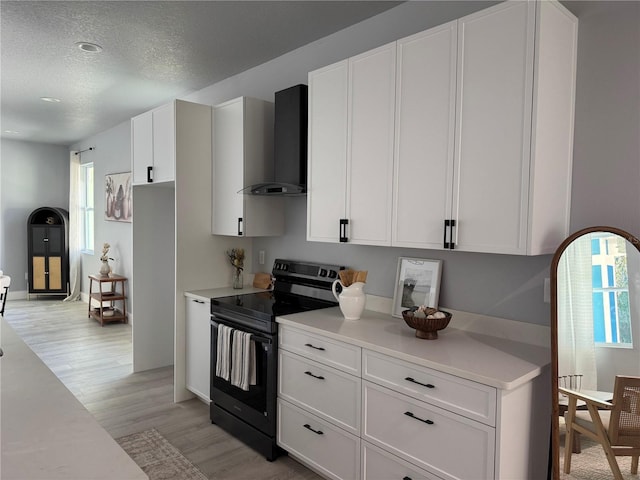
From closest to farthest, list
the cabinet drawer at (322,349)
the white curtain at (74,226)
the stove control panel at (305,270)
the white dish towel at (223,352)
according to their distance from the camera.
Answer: the cabinet drawer at (322,349), the white dish towel at (223,352), the stove control panel at (305,270), the white curtain at (74,226)

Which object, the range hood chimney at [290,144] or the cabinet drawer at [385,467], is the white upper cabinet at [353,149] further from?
the cabinet drawer at [385,467]

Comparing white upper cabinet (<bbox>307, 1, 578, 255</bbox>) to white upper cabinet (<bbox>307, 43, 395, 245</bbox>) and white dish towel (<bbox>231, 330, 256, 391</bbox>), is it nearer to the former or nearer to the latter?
white upper cabinet (<bbox>307, 43, 395, 245</bbox>)

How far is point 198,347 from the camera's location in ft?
11.8

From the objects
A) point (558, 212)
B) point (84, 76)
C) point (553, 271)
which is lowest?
point (553, 271)

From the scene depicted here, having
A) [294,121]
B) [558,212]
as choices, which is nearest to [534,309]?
[558,212]

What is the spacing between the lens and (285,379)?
2.73 m

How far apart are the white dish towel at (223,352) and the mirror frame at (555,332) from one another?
75.4 inches

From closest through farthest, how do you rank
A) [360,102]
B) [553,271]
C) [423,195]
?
[553,271], [423,195], [360,102]

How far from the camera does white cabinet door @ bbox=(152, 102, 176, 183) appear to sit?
145 inches

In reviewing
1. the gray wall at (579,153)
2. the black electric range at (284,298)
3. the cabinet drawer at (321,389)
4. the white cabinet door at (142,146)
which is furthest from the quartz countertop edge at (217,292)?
the white cabinet door at (142,146)

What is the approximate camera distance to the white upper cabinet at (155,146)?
372cm

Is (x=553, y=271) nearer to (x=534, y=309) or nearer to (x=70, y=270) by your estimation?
(x=534, y=309)

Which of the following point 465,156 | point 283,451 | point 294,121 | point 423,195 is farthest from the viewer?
point 294,121

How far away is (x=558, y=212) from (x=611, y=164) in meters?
A: 0.29
